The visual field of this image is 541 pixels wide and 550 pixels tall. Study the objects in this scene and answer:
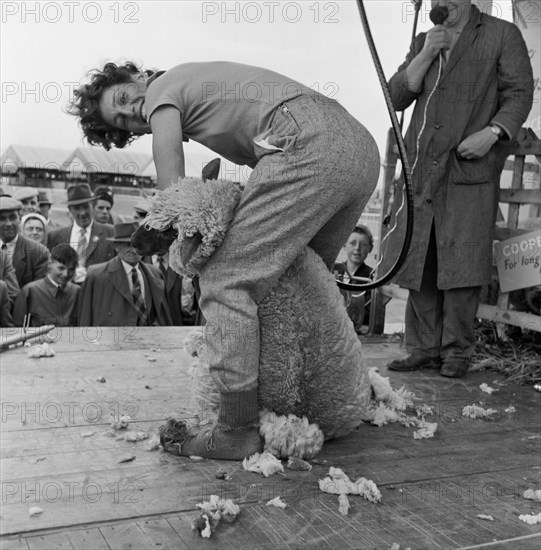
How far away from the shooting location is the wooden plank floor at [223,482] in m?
1.63

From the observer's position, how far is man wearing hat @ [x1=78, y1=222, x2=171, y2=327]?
4555 millimetres

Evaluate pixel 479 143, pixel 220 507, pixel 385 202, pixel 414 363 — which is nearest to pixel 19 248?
pixel 385 202

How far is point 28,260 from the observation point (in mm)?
4984

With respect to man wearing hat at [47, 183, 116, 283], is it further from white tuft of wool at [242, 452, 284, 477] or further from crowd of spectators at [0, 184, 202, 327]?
white tuft of wool at [242, 452, 284, 477]

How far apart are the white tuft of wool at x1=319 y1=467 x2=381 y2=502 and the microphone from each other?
2308 millimetres

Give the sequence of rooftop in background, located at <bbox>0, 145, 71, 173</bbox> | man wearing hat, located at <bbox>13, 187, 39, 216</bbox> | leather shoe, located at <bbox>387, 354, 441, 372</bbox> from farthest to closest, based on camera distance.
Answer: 1. rooftop in background, located at <bbox>0, 145, 71, 173</bbox>
2. man wearing hat, located at <bbox>13, 187, 39, 216</bbox>
3. leather shoe, located at <bbox>387, 354, 441, 372</bbox>

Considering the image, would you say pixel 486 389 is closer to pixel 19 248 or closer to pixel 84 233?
pixel 19 248

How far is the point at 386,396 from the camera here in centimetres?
265

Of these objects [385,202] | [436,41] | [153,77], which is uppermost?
[436,41]

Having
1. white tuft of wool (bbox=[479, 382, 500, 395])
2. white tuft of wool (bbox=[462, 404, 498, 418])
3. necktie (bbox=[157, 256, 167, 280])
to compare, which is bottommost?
white tuft of wool (bbox=[479, 382, 500, 395])

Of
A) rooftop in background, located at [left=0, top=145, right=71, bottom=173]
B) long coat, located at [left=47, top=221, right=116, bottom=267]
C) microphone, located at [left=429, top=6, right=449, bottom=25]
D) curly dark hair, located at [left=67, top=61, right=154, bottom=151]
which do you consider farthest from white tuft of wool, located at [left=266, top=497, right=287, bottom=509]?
rooftop in background, located at [left=0, top=145, right=71, bottom=173]

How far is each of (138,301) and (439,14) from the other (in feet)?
8.42

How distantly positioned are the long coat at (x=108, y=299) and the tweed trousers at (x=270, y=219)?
2626mm

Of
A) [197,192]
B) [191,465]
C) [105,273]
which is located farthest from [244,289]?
→ [105,273]
